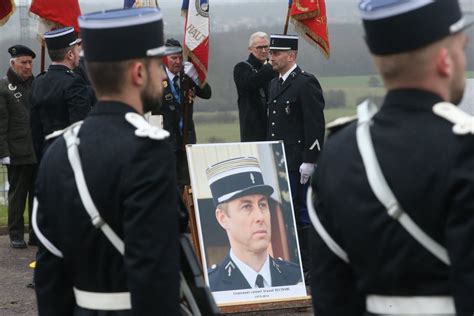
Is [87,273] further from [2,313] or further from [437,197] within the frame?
[2,313]

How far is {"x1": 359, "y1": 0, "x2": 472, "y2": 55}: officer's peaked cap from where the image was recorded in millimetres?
2648

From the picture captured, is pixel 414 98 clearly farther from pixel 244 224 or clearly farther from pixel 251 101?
pixel 251 101

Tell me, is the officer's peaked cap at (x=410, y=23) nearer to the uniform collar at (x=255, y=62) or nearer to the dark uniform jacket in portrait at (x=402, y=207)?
the dark uniform jacket in portrait at (x=402, y=207)

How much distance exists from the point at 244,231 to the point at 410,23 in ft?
14.0

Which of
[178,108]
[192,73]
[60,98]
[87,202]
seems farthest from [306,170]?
[87,202]

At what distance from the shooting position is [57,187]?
127 inches

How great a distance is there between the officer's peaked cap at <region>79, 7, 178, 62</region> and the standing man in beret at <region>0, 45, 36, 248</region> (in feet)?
22.4

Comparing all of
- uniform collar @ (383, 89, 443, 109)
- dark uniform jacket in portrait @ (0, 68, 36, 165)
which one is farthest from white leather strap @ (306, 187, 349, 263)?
dark uniform jacket in portrait @ (0, 68, 36, 165)

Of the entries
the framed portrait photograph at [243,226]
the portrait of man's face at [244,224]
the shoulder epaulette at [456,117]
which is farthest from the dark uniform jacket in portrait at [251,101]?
the shoulder epaulette at [456,117]

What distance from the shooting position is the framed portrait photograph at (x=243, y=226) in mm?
6789

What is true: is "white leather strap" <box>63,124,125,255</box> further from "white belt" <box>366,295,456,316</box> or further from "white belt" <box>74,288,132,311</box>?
"white belt" <box>366,295,456,316</box>

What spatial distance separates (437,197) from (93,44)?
129 centimetres

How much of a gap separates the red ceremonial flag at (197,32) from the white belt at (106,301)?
5.80 m

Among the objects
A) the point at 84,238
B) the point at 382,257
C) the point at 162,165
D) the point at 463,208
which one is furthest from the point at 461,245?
the point at 84,238
